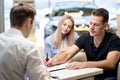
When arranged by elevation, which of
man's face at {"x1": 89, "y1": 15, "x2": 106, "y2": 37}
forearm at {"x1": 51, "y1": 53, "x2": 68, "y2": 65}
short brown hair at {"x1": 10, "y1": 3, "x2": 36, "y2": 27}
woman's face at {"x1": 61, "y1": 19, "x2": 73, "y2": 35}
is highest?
short brown hair at {"x1": 10, "y1": 3, "x2": 36, "y2": 27}

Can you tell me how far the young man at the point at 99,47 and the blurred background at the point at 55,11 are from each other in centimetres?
124

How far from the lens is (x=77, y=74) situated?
2125 millimetres

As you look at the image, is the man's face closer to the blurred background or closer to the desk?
the desk

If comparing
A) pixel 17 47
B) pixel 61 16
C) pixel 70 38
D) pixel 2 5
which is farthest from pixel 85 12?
pixel 17 47

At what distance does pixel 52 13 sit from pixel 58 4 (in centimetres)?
18

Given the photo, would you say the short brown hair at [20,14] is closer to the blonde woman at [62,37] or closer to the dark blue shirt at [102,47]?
the dark blue shirt at [102,47]

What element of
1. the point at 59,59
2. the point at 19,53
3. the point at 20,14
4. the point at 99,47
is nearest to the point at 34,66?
the point at 19,53

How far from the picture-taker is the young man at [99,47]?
8.61ft

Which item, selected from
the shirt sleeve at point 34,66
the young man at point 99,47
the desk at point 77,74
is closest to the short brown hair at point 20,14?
the shirt sleeve at point 34,66

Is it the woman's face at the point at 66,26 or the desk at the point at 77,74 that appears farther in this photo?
the woman's face at the point at 66,26

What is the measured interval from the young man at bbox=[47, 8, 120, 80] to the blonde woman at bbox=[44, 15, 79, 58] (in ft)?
2.48

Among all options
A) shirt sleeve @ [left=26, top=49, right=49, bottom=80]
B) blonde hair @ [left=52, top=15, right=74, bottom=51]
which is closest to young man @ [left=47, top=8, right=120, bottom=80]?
blonde hair @ [left=52, top=15, right=74, bottom=51]

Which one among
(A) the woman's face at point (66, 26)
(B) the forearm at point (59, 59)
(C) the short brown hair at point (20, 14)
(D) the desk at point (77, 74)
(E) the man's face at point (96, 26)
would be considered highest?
(C) the short brown hair at point (20, 14)

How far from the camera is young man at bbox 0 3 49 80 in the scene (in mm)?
1640
